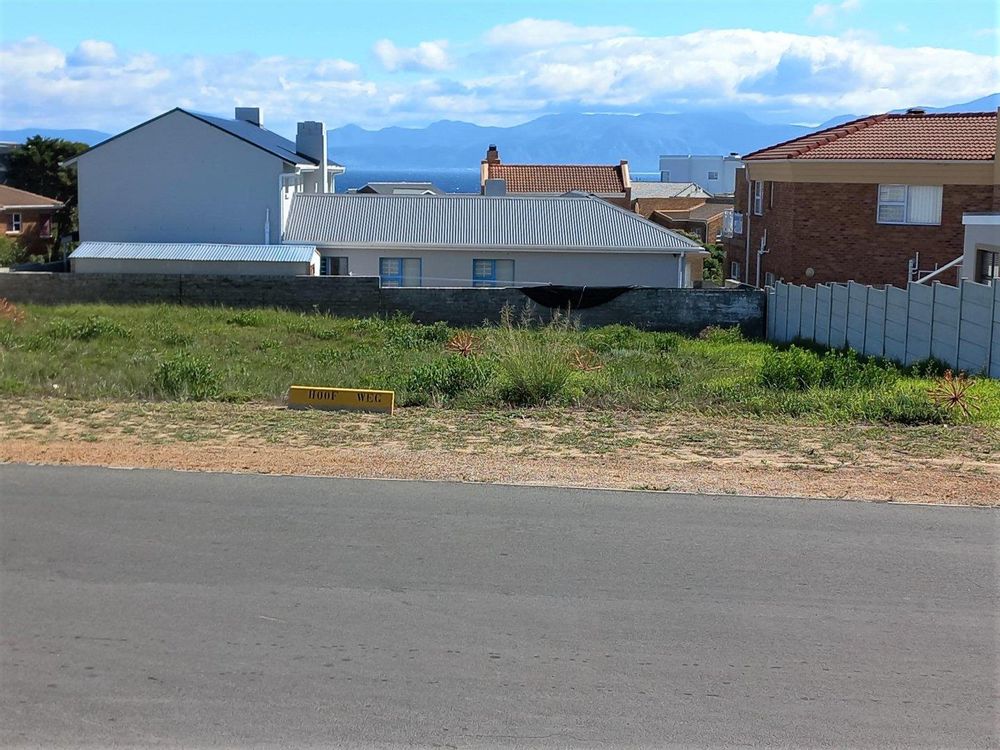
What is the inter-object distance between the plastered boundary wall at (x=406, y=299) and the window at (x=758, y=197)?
972cm

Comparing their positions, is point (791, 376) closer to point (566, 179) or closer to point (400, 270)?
point (400, 270)

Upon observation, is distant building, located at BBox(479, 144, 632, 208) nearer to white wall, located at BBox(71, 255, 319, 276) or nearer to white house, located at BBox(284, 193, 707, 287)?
white house, located at BBox(284, 193, 707, 287)

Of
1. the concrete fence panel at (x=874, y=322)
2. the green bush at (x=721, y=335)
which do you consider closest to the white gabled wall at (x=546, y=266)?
the green bush at (x=721, y=335)

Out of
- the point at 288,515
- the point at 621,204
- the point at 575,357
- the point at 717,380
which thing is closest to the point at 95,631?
the point at 288,515

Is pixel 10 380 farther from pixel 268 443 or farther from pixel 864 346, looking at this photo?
pixel 864 346

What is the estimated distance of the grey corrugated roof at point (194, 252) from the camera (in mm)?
34562

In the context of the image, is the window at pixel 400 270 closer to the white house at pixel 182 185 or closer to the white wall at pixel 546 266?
the white wall at pixel 546 266

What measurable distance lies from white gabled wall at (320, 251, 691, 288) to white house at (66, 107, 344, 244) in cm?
268

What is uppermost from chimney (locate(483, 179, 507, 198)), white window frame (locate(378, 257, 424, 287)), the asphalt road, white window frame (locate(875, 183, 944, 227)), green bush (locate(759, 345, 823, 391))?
chimney (locate(483, 179, 507, 198))

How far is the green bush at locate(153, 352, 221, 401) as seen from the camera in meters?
14.9

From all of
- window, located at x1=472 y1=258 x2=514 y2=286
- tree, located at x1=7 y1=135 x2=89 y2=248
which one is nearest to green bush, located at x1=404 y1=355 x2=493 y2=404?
window, located at x1=472 y1=258 x2=514 y2=286

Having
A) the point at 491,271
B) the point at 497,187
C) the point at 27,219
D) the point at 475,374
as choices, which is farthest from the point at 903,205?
the point at 27,219

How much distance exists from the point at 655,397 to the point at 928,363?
25.5 ft

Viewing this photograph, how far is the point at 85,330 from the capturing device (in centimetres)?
2334
